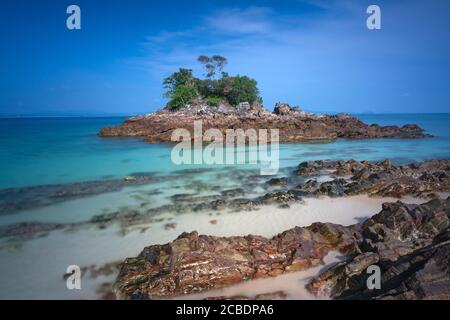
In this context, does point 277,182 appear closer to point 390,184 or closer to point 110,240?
point 390,184

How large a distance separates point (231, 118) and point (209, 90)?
18123mm

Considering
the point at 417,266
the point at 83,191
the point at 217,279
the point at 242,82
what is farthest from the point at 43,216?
the point at 242,82

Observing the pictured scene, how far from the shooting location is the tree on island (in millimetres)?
52781

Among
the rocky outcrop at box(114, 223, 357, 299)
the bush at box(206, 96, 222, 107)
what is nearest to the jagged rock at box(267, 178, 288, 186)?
the rocky outcrop at box(114, 223, 357, 299)

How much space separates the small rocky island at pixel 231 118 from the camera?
127 feet

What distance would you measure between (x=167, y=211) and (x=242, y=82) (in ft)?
152

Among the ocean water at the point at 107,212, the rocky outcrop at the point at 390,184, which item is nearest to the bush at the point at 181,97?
the ocean water at the point at 107,212

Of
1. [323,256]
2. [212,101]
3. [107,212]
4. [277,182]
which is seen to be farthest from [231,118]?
[323,256]

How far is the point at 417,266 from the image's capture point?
5.28m

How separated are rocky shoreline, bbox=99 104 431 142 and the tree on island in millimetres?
7066

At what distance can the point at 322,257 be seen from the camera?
23.9 ft

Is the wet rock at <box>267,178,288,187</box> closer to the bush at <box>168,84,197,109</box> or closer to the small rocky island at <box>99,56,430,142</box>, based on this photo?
the small rocky island at <box>99,56,430,142</box>

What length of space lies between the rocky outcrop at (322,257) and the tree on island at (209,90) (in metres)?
46.1

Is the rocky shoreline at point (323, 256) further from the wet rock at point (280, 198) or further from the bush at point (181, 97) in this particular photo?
the bush at point (181, 97)
